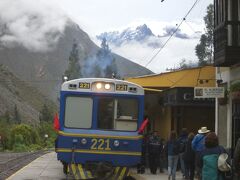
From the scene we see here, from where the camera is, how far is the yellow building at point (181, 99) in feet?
69.6

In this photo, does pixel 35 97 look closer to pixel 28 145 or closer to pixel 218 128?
pixel 28 145

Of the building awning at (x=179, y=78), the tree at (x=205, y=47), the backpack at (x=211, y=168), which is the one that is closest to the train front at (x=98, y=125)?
the building awning at (x=179, y=78)

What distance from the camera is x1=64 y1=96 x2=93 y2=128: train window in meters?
15.8

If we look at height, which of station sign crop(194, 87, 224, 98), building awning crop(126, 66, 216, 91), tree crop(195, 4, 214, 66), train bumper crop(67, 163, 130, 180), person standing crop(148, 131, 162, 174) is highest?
tree crop(195, 4, 214, 66)

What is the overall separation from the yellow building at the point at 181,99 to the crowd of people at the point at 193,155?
1.95 m

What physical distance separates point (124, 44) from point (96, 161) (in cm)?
11482

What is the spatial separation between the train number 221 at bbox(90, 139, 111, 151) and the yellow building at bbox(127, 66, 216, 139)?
230 inches

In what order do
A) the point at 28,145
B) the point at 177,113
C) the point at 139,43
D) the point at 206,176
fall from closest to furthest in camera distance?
the point at 206,176 < the point at 177,113 < the point at 28,145 < the point at 139,43

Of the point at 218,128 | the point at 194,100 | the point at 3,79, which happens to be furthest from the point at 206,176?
the point at 3,79

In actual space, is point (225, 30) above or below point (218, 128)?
above

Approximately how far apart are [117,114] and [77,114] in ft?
3.79

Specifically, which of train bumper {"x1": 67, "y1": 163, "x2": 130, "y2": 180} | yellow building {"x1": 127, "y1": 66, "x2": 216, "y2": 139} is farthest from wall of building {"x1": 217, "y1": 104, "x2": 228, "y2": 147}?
train bumper {"x1": 67, "y1": 163, "x2": 130, "y2": 180}

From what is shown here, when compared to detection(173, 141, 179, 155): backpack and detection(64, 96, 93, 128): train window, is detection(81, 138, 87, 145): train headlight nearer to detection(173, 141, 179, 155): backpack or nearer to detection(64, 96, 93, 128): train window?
Result: detection(64, 96, 93, 128): train window

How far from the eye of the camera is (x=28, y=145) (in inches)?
2778
